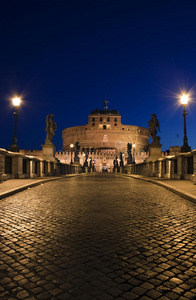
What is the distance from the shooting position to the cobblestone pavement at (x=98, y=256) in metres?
2.15

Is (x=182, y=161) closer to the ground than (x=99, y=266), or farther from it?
farther from it

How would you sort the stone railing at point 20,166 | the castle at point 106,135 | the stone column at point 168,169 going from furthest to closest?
the castle at point 106,135
the stone column at point 168,169
the stone railing at point 20,166

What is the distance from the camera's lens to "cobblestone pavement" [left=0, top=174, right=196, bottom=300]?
215cm

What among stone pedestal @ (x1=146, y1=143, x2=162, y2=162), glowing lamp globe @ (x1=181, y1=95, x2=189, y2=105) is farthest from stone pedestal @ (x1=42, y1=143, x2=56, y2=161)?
glowing lamp globe @ (x1=181, y1=95, x2=189, y2=105)

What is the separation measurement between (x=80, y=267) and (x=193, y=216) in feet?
10.6

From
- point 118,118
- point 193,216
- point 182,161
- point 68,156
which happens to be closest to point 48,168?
point 182,161

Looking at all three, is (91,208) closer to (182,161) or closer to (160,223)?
(160,223)

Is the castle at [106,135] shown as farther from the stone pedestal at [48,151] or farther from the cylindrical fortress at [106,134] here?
the stone pedestal at [48,151]

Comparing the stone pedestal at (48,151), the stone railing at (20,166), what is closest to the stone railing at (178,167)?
the stone railing at (20,166)

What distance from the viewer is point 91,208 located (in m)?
6.11

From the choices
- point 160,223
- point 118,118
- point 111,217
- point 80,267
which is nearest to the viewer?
point 80,267

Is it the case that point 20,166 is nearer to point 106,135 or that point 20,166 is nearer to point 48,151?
point 48,151

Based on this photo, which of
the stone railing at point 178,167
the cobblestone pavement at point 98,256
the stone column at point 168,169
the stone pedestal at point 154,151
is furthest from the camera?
the stone pedestal at point 154,151

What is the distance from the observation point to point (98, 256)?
290cm
